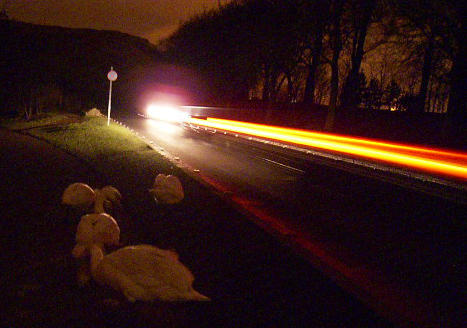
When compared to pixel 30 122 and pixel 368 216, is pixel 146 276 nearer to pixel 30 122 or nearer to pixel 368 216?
pixel 368 216

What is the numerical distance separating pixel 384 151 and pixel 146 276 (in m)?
13.6

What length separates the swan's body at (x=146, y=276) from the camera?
398 cm

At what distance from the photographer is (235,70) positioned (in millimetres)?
38969

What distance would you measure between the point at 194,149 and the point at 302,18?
12659 mm

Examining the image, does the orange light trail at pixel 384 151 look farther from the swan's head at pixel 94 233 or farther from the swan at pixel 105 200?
the swan's head at pixel 94 233

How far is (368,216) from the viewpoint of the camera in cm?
905

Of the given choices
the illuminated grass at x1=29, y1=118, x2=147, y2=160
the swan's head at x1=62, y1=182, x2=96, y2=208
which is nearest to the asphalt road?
the illuminated grass at x1=29, y1=118, x2=147, y2=160

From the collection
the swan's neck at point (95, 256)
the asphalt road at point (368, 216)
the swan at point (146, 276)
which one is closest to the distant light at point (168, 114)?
the asphalt road at point (368, 216)

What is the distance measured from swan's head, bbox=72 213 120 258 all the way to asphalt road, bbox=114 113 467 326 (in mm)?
3309

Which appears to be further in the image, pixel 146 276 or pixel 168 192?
pixel 168 192

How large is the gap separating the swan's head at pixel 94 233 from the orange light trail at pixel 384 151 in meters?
10.3

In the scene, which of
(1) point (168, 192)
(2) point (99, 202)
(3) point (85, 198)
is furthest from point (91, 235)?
(1) point (168, 192)

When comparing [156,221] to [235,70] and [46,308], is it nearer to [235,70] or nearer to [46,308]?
[46,308]

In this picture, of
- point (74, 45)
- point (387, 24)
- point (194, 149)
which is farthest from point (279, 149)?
point (74, 45)
